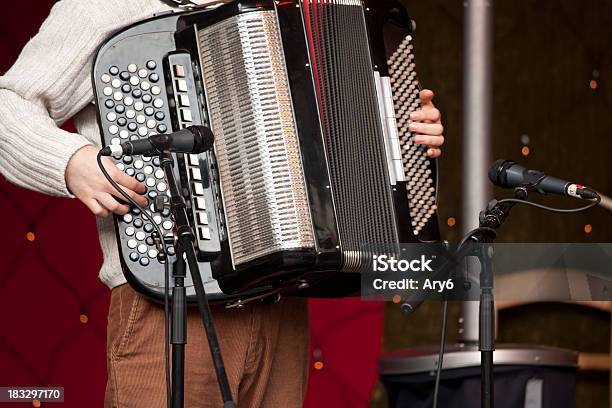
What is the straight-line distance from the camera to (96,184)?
58.9 inches

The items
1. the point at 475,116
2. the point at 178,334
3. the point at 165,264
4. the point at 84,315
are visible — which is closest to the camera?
the point at 178,334

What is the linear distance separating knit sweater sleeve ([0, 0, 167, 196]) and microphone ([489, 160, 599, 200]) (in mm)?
596

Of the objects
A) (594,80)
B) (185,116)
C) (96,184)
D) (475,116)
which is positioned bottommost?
(96,184)

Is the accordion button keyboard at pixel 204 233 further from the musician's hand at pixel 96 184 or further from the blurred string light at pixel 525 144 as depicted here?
the blurred string light at pixel 525 144

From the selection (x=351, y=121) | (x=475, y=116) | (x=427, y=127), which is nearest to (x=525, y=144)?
(x=475, y=116)

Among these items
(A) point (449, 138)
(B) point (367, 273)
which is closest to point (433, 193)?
(B) point (367, 273)

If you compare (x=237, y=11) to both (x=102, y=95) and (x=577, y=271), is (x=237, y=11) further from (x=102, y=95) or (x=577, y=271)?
(x=577, y=271)

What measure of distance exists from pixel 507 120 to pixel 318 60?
93cm

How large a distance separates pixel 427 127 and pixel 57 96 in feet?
1.86

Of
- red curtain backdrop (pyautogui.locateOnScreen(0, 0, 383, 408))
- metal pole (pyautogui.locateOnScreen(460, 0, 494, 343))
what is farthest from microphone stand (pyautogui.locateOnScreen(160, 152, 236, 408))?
red curtain backdrop (pyautogui.locateOnScreen(0, 0, 383, 408))

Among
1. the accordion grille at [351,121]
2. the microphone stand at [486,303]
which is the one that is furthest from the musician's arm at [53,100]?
Answer: the microphone stand at [486,303]

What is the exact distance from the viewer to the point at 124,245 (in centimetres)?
150

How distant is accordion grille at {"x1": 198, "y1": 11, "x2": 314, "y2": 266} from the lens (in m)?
1.51

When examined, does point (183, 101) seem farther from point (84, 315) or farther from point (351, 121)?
point (84, 315)
